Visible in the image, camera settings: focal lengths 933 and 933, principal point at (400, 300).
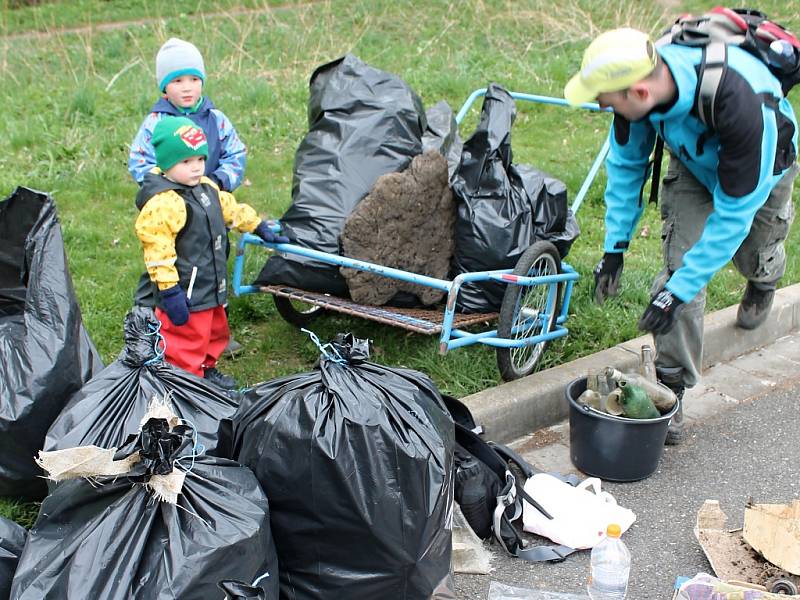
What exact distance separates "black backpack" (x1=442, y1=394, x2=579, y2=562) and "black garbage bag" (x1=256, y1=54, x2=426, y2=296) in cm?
128

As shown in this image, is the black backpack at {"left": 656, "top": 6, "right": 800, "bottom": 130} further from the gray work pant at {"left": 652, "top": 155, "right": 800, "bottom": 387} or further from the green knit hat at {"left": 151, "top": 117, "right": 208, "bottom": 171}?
the green knit hat at {"left": 151, "top": 117, "right": 208, "bottom": 171}

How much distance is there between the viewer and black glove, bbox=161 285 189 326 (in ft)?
12.2

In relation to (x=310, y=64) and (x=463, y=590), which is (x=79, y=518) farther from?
(x=310, y=64)

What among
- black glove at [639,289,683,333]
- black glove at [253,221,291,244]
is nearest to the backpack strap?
black glove at [639,289,683,333]

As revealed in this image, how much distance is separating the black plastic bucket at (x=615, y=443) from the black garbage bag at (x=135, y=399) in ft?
4.47

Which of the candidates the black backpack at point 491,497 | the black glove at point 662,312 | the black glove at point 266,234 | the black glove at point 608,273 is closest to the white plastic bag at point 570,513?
the black backpack at point 491,497

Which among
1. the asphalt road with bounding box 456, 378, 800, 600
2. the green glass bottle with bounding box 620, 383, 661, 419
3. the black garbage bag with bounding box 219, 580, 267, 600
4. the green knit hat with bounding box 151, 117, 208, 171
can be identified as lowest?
the asphalt road with bounding box 456, 378, 800, 600

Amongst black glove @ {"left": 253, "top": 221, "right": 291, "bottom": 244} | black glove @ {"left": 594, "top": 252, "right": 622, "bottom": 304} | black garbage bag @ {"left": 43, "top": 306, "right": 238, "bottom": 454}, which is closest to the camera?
black garbage bag @ {"left": 43, "top": 306, "right": 238, "bottom": 454}

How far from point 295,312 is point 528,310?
1.19 meters

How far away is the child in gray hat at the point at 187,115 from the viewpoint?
4.17 meters

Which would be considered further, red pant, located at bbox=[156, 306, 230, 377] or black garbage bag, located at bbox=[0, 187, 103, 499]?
red pant, located at bbox=[156, 306, 230, 377]

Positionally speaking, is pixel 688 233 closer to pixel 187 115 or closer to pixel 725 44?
pixel 725 44

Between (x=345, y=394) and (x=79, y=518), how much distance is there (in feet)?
2.56

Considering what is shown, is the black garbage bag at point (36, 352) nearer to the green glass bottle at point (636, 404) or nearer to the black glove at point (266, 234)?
the black glove at point (266, 234)
